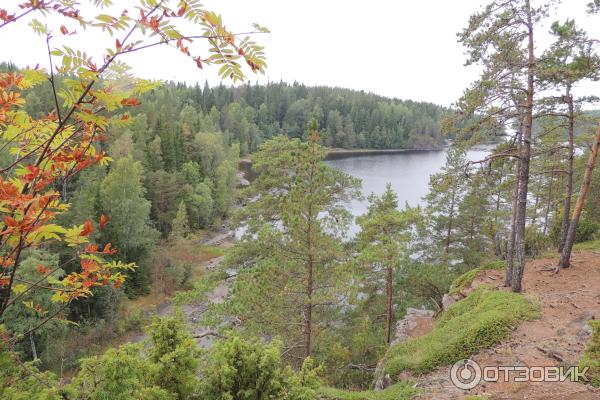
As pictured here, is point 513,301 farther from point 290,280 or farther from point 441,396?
point 290,280

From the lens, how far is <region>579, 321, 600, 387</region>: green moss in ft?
16.1

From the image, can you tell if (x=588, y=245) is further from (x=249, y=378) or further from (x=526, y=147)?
(x=249, y=378)

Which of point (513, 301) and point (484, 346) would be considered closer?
point (484, 346)

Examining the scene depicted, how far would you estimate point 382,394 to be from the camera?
600cm

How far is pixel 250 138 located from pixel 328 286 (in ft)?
200

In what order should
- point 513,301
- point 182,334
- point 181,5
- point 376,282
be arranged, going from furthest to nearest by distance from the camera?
point 376,282 < point 513,301 < point 182,334 < point 181,5

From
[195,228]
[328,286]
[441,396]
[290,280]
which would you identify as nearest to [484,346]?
[441,396]

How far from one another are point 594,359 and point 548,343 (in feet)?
3.81

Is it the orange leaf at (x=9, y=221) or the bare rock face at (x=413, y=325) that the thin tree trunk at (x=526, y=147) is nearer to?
the bare rock face at (x=413, y=325)

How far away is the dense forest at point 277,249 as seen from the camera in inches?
67.0

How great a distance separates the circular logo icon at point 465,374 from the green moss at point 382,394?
28.3 inches

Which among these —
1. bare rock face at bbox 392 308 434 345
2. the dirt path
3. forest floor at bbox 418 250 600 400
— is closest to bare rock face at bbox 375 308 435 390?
bare rock face at bbox 392 308 434 345

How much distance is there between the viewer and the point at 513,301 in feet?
26.0

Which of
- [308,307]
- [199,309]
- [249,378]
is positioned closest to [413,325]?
[308,307]
